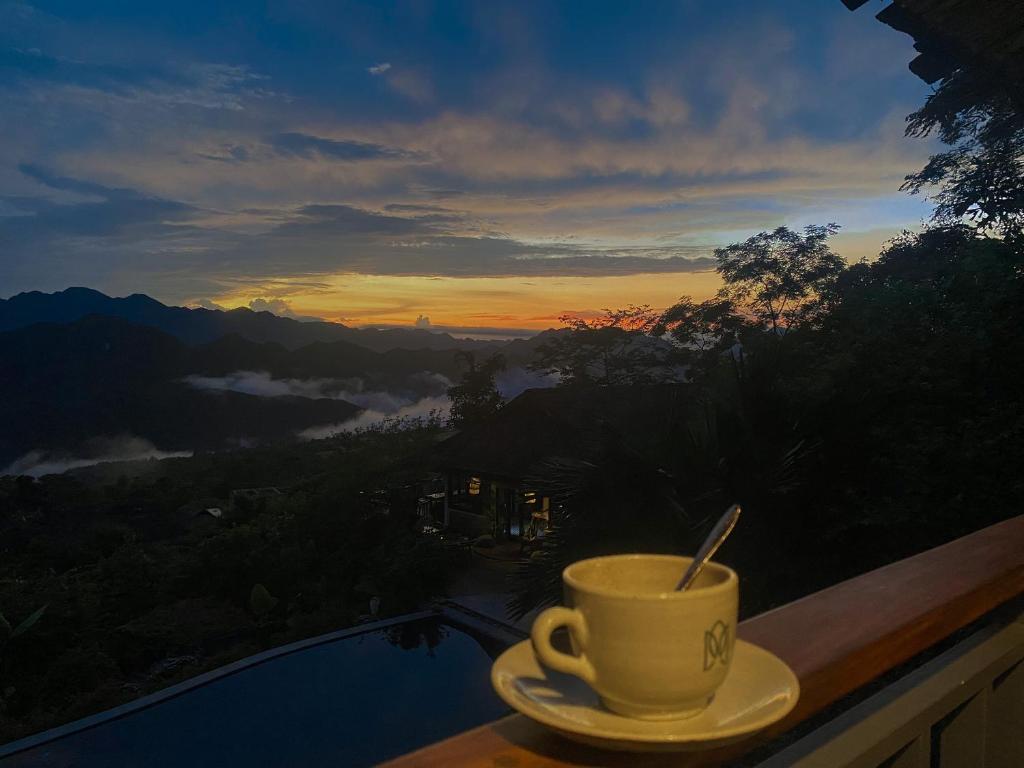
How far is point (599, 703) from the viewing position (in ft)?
1.79

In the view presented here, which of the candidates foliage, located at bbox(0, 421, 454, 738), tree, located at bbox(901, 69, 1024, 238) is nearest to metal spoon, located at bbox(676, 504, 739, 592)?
tree, located at bbox(901, 69, 1024, 238)

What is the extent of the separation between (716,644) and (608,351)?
13295 mm

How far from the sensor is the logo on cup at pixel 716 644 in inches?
20.1

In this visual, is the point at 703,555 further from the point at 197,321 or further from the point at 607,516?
the point at 197,321

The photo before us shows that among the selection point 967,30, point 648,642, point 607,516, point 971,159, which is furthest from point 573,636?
point 971,159

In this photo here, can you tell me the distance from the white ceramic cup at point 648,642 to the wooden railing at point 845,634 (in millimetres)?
40

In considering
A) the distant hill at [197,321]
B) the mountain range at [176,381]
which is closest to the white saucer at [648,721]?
the mountain range at [176,381]

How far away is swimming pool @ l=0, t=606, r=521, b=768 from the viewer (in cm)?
788

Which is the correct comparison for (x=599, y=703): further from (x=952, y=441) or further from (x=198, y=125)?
(x=198, y=125)

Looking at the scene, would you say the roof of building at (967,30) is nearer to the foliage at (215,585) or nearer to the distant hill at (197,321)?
the foliage at (215,585)

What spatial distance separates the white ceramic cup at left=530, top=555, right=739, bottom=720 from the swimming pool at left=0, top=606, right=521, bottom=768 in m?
7.43

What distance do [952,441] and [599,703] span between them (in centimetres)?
479

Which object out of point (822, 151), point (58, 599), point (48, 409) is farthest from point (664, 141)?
point (48, 409)

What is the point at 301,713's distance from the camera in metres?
8.38
